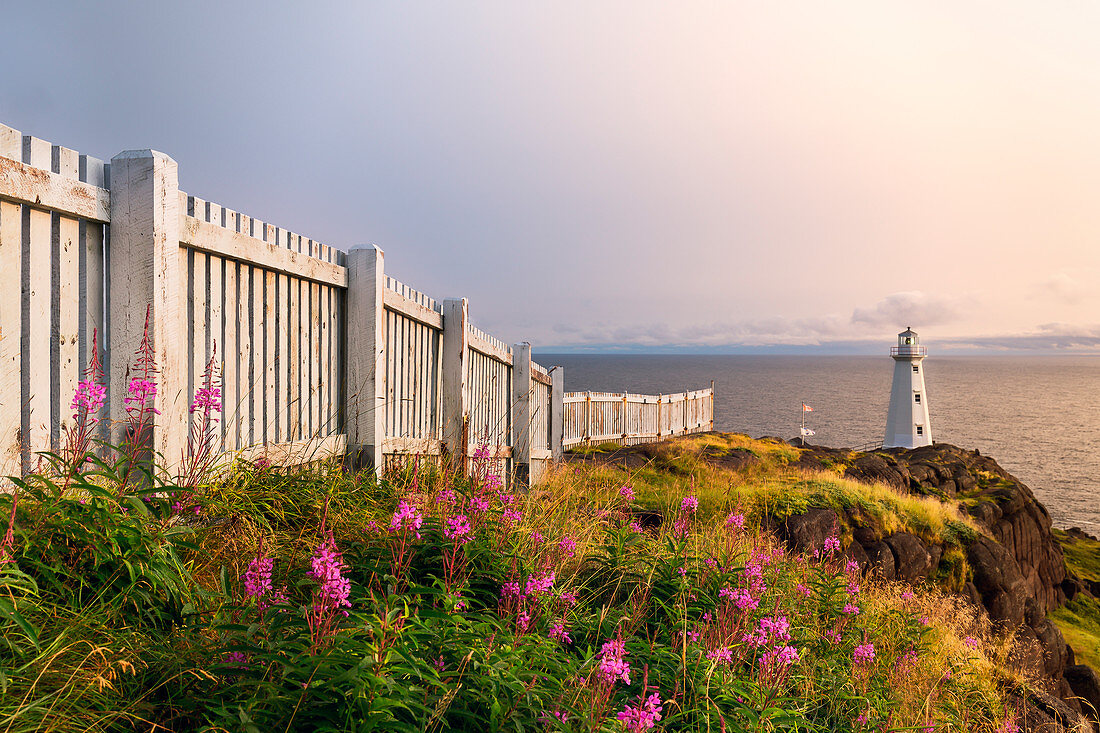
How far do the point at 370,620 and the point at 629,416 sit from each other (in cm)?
1681

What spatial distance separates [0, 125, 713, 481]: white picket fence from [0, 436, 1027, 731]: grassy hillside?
452 millimetres

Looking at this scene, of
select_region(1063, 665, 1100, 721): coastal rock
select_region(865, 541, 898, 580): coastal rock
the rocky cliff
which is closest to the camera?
the rocky cliff

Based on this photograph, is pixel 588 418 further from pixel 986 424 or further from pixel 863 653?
pixel 986 424

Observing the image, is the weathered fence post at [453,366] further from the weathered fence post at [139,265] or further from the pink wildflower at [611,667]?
the pink wildflower at [611,667]

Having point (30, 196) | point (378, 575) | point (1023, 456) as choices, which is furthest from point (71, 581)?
point (1023, 456)

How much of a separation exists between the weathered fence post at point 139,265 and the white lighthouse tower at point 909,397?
39.2 metres

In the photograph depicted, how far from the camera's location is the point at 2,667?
5.42ft

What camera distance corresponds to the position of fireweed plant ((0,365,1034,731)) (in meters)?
1.70

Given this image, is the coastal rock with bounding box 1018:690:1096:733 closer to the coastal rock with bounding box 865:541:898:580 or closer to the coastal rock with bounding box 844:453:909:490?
the coastal rock with bounding box 865:541:898:580

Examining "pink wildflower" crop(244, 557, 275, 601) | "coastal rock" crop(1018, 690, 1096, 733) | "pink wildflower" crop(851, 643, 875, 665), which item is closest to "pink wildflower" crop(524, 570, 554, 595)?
"pink wildflower" crop(244, 557, 275, 601)

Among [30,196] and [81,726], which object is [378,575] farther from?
[30,196]

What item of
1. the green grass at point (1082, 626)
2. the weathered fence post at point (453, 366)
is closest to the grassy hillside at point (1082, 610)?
the green grass at point (1082, 626)

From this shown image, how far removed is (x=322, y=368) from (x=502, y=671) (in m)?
3.42

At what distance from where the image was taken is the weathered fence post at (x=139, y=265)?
3219 mm
